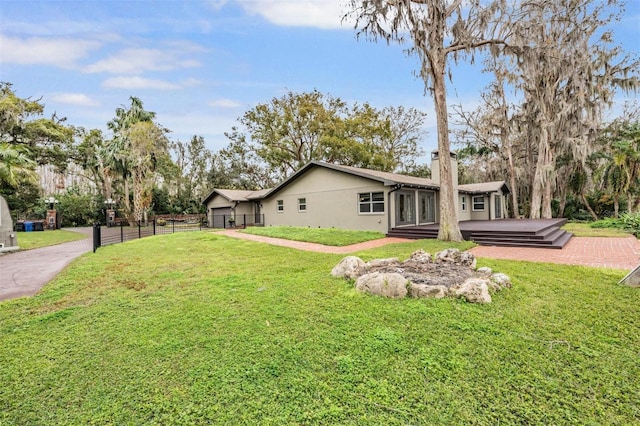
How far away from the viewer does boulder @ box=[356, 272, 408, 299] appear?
169 inches

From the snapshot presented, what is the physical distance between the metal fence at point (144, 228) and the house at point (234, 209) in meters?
1.34

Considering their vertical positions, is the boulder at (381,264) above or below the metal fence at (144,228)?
below

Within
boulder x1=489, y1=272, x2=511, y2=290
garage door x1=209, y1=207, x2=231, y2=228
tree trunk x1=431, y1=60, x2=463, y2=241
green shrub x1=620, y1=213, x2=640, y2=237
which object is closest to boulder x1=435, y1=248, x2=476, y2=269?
boulder x1=489, y1=272, x2=511, y2=290

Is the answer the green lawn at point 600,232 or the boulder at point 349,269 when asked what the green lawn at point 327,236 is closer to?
the boulder at point 349,269

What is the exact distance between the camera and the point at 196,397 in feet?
7.43

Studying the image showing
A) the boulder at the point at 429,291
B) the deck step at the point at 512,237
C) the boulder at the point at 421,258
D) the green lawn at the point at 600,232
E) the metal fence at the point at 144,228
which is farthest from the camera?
the metal fence at the point at 144,228

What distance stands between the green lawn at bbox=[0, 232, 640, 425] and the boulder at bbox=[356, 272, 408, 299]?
7.7 inches

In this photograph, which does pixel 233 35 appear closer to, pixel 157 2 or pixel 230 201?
pixel 157 2

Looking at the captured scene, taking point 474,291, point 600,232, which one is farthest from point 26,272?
point 600,232

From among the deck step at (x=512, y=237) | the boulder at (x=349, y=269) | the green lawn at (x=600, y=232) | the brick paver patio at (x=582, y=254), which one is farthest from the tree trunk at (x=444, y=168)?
the boulder at (x=349, y=269)

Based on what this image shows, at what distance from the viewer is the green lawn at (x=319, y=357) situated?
2117mm

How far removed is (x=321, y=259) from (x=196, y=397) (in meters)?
5.48

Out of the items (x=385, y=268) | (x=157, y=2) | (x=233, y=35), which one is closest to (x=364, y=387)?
(x=385, y=268)

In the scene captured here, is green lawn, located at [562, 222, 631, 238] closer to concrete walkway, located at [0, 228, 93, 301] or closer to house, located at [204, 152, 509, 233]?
house, located at [204, 152, 509, 233]
